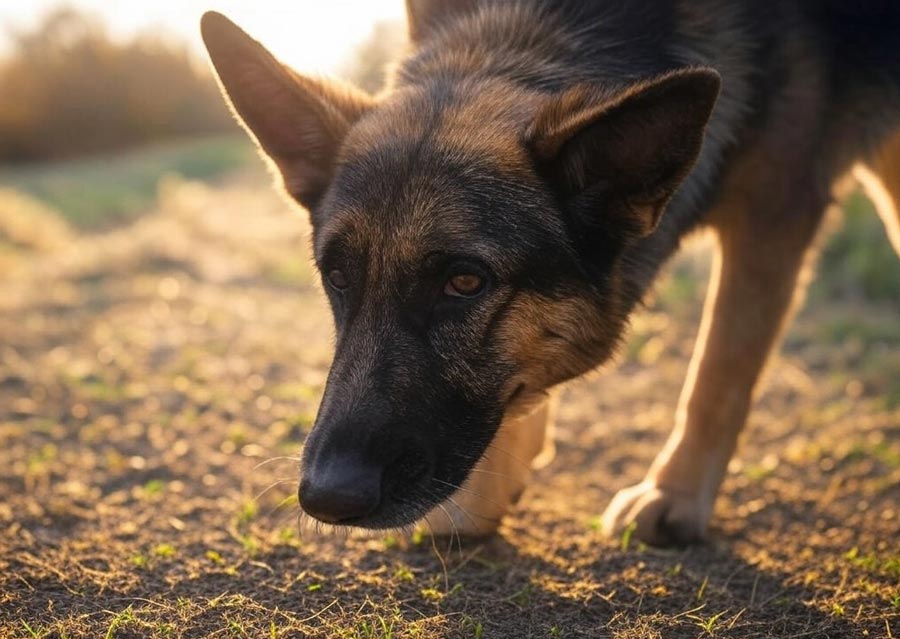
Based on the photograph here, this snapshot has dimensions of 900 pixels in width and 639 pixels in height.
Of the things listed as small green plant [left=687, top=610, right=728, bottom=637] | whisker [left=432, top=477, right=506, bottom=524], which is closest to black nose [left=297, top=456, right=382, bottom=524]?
whisker [left=432, top=477, right=506, bottom=524]

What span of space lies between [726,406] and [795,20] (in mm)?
1617

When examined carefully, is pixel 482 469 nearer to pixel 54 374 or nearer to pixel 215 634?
pixel 215 634

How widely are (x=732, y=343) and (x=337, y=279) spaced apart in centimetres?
179

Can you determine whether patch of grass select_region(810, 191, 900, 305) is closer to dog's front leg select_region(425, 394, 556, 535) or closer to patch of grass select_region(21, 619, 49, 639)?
dog's front leg select_region(425, 394, 556, 535)

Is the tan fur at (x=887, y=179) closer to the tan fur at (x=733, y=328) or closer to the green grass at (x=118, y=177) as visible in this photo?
the tan fur at (x=733, y=328)

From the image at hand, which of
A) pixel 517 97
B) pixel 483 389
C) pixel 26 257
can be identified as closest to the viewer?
pixel 483 389

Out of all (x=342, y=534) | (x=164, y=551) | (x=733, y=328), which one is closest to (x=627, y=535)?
(x=733, y=328)

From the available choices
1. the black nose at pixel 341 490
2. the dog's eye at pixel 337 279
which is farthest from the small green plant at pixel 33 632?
the dog's eye at pixel 337 279

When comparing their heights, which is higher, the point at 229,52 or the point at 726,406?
the point at 229,52

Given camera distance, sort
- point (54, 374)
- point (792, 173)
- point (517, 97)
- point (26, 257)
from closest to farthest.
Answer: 1. point (517, 97)
2. point (792, 173)
3. point (54, 374)
4. point (26, 257)

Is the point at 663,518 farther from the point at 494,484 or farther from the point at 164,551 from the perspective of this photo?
the point at 164,551

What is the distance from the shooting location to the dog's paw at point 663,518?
396cm

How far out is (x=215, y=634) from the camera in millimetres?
2848

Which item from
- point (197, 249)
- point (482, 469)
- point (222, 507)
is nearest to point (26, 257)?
point (197, 249)
